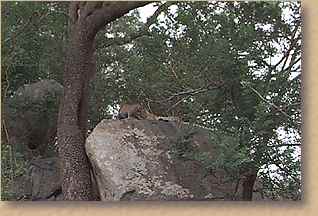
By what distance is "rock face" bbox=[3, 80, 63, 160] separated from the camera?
2.55m

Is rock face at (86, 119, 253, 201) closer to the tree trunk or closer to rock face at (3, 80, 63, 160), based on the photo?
the tree trunk

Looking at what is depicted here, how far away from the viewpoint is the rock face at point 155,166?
2.56 meters

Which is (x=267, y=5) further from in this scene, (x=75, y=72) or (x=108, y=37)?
(x=75, y=72)

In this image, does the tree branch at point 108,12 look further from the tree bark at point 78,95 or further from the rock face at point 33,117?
the rock face at point 33,117

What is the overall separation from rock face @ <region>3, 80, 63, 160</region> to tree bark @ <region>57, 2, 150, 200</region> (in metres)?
0.05

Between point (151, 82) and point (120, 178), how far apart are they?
1.54 feet

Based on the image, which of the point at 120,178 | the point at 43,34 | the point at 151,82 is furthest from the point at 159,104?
the point at 43,34

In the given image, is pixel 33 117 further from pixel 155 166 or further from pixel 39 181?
→ pixel 155 166

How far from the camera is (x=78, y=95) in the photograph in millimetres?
2619

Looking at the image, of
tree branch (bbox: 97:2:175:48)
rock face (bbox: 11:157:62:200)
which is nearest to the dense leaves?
tree branch (bbox: 97:2:175:48)

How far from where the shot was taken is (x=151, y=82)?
2.59 metres

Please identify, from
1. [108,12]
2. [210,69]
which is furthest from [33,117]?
[210,69]

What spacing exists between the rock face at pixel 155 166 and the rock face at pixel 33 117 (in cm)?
21

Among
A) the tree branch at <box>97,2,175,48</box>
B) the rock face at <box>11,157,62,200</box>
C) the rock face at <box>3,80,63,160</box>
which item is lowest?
the rock face at <box>11,157,62,200</box>
